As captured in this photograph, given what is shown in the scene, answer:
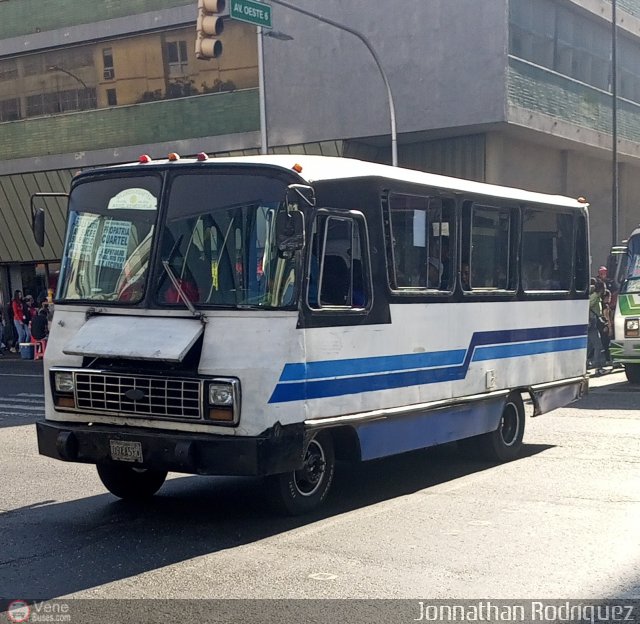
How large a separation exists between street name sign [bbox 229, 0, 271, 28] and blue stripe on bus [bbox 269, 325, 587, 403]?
8076 mm

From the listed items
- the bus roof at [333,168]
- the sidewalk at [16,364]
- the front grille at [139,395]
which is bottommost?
the sidewalk at [16,364]

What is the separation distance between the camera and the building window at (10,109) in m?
33.8

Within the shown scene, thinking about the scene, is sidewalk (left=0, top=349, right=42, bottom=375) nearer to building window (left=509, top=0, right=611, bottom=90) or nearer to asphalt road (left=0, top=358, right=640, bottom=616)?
building window (left=509, top=0, right=611, bottom=90)

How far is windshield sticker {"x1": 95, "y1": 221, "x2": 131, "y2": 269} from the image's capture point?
320 inches

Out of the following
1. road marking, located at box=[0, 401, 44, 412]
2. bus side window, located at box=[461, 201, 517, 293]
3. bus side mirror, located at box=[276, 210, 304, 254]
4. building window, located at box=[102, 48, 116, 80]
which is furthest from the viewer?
building window, located at box=[102, 48, 116, 80]

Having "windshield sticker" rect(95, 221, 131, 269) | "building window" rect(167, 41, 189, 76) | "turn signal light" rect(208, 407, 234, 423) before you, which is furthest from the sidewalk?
"turn signal light" rect(208, 407, 234, 423)

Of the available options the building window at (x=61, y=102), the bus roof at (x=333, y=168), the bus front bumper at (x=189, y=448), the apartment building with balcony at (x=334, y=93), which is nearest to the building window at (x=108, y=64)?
the apartment building with balcony at (x=334, y=93)

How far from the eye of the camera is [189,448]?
7.33m

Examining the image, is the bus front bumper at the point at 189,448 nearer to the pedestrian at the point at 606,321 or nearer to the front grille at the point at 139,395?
the front grille at the point at 139,395

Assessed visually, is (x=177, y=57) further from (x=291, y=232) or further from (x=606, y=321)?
(x=291, y=232)

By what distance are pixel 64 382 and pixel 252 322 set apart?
1624mm

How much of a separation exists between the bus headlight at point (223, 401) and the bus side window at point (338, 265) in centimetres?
95

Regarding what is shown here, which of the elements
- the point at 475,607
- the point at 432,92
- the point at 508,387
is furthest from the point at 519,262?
the point at 432,92

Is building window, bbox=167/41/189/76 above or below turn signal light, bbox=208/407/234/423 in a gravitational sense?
above
